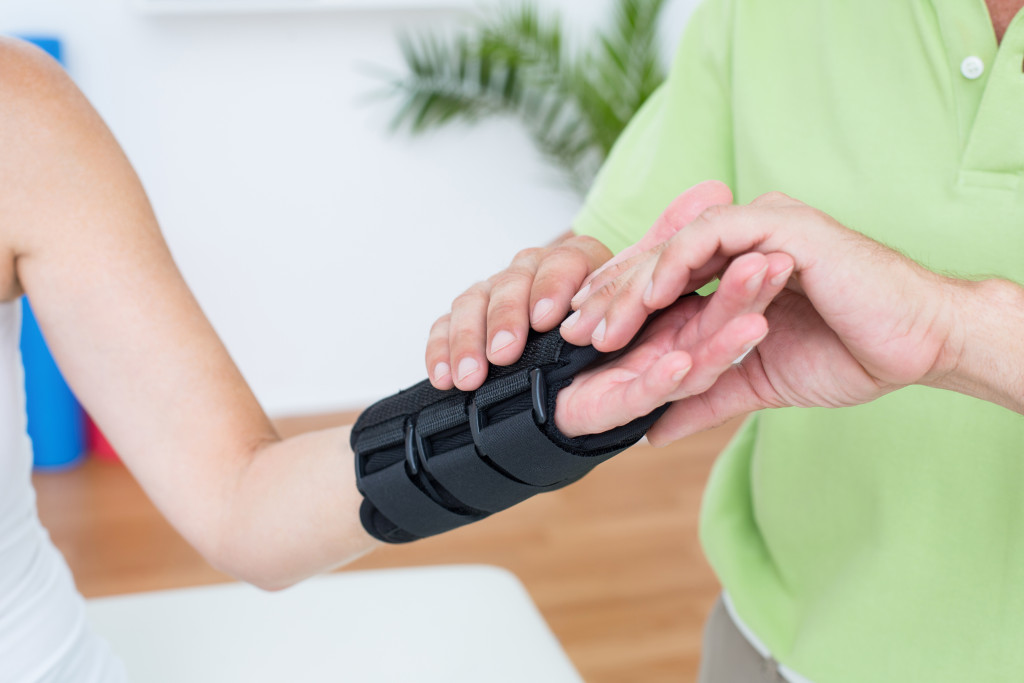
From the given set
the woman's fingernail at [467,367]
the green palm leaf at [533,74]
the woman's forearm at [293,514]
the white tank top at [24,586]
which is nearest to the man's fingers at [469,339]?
the woman's fingernail at [467,367]

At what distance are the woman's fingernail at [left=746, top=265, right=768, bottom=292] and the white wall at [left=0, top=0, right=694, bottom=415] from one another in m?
3.11

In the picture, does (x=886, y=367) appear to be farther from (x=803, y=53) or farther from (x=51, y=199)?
(x=51, y=199)

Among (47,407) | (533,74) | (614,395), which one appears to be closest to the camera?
(614,395)

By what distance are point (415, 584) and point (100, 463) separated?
2409 mm

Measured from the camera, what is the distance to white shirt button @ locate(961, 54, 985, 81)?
0.86 metres

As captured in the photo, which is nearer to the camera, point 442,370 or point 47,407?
point 442,370

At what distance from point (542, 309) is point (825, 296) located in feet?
0.79

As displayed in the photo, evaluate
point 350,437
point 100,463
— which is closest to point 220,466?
point 350,437

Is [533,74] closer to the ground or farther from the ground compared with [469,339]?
closer to the ground

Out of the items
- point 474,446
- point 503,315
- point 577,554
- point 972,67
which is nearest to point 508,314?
point 503,315

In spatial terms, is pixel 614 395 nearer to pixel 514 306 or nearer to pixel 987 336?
pixel 514 306


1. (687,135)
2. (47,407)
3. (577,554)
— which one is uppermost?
(687,135)

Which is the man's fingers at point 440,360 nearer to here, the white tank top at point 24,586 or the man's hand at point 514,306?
the man's hand at point 514,306

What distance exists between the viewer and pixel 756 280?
0.56 metres
